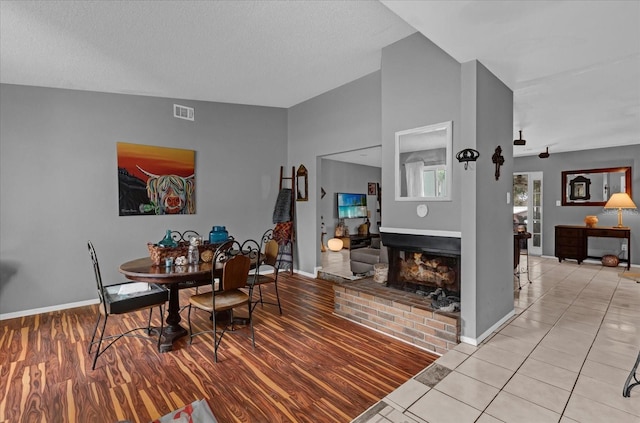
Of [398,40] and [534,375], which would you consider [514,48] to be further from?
[534,375]

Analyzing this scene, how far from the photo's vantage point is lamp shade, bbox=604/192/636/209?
5695mm

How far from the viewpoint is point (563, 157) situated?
7.02m

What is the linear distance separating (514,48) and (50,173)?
5.00m

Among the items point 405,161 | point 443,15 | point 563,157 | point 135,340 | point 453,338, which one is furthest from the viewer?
point 563,157

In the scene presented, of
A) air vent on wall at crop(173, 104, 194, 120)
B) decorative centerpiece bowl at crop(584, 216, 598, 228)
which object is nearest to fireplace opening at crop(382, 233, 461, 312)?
air vent on wall at crop(173, 104, 194, 120)

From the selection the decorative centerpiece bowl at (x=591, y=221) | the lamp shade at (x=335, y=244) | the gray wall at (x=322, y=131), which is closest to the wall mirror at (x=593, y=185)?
the decorative centerpiece bowl at (x=591, y=221)

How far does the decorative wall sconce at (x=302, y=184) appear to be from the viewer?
17.9 feet

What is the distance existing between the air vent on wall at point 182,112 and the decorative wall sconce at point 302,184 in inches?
75.1

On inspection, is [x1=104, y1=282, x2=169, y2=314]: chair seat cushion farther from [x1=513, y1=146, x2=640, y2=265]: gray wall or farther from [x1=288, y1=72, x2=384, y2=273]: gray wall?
[x1=513, y1=146, x2=640, y2=265]: gray wall

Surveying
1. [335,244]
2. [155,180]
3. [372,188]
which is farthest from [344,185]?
[155,180]

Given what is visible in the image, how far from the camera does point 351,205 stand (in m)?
8.76

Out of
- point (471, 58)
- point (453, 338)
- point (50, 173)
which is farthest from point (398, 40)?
point (50, 173)

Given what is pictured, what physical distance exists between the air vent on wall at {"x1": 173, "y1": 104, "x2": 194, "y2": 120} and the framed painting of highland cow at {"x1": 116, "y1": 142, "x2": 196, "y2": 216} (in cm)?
49

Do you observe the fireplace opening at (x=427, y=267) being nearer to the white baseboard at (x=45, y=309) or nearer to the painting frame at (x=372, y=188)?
the white baseboard at (x=45, y=309)
